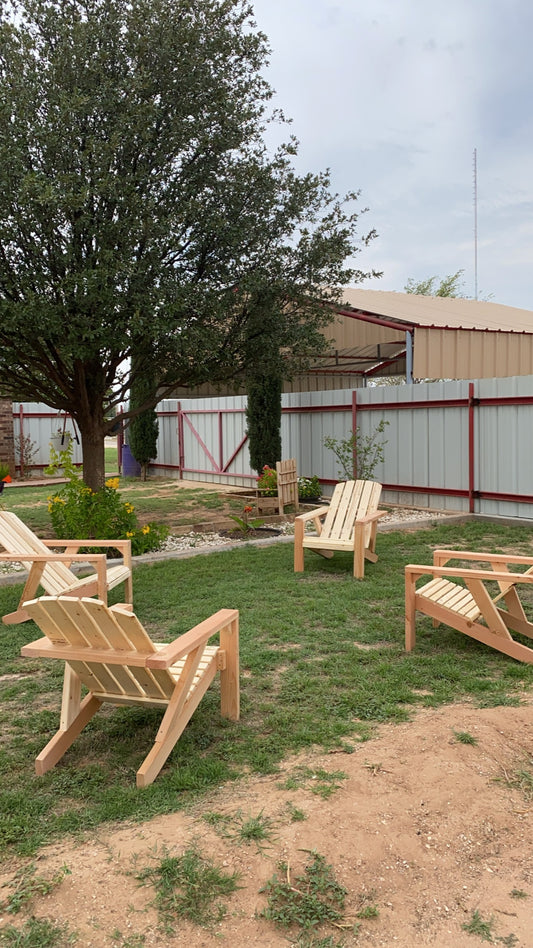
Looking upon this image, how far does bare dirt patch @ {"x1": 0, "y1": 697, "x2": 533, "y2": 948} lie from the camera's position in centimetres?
205

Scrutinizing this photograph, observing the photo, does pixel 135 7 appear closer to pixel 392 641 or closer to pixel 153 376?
pixel 153 376

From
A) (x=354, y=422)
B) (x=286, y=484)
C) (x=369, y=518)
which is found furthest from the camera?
(x=354, y=422)

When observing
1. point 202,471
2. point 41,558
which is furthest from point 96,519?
point 202,471

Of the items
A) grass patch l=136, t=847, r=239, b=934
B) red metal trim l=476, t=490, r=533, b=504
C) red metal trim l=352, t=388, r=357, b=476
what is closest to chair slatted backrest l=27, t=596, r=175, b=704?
grass patch l=136, t=847, r=239, b=934

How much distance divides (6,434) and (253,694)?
1580 cm

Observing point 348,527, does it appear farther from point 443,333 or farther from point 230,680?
point 443,333

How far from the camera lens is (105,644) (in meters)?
2.96

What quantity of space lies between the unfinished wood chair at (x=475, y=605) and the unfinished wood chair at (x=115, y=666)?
1648mm

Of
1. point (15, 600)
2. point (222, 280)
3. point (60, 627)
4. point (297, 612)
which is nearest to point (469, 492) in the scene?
point (222, 280)

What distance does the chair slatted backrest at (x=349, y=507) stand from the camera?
7.19 metres

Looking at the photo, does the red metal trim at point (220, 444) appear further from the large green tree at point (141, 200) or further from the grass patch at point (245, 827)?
the grass patch at point (245, 827)

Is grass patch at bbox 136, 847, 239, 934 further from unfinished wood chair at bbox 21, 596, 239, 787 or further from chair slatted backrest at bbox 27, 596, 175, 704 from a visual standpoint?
chair slatted backrest at bbox 27, 596, 175, 704

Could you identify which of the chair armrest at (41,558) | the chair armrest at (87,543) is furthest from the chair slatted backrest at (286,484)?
the chair armrest at (41,558)

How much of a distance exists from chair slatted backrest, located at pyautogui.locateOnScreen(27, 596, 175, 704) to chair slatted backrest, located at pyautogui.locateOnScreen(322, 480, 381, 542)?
13.6ft
